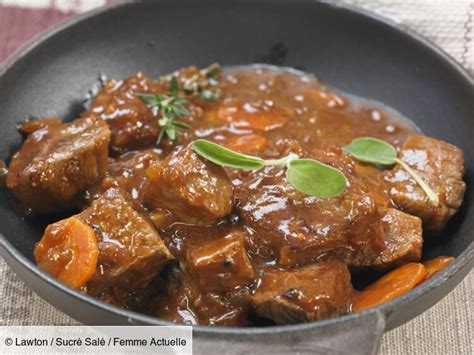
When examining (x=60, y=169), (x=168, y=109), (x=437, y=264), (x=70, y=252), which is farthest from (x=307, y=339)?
(x=168, y=109)

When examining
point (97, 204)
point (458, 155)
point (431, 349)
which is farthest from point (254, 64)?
point (431, 349)

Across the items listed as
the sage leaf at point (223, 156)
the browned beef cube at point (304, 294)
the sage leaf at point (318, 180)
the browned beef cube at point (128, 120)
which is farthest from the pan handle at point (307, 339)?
the browned beef cube at point (128, 120)

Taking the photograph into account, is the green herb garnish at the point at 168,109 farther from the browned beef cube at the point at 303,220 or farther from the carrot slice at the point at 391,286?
the carrot slice at the point at 391,286

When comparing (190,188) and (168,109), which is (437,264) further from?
(168,109)

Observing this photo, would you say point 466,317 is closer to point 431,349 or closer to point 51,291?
point 431,349

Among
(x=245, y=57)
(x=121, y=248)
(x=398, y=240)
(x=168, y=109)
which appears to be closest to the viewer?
(x=121, y=248)

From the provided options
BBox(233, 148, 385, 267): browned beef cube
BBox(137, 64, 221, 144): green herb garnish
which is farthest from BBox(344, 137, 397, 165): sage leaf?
BBox(137, 64, 221, 144): green herb garnish

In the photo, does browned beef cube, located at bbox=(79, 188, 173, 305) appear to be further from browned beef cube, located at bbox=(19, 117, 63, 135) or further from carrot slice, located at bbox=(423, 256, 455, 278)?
carrot slice, located at bbox=(423, 256, 455, 278)
